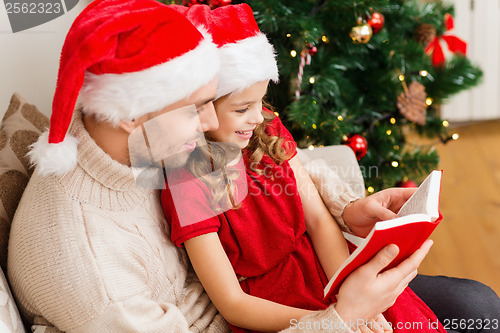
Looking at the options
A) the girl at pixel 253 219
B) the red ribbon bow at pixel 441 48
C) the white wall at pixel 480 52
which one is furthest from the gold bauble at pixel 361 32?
the white wall at pixel 480 52

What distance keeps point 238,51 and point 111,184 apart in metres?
0.37

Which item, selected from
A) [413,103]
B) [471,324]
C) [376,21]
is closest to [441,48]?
[413,103]

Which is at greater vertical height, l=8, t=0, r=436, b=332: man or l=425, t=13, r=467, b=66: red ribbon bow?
l=8, t=0, r=436, b=332: man

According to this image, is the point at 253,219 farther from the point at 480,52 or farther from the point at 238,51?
the point at 480,52

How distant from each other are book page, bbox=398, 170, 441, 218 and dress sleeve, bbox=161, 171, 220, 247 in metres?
0.38

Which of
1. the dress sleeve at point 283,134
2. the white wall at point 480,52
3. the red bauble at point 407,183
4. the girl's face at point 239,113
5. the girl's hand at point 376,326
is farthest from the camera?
the white wall at point 480,52

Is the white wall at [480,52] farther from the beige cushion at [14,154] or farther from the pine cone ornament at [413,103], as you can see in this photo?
the beige cushion at [14,154]

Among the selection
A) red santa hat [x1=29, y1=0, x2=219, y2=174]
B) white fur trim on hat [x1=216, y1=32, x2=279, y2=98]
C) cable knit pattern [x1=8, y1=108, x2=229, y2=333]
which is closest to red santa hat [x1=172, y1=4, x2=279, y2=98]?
white fur trim on hat [x1=216, y1=32, x2=279, y2=98]

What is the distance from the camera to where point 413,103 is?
6.04 ft

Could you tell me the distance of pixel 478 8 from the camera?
2.95m

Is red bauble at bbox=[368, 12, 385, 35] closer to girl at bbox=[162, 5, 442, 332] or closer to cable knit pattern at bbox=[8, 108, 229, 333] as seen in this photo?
girl at bbox=[162, 5, 442, 332]

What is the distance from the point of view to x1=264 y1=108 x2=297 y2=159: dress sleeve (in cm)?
112

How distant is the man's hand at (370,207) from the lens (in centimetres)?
104

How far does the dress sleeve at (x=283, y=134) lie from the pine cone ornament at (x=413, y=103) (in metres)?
0.84
